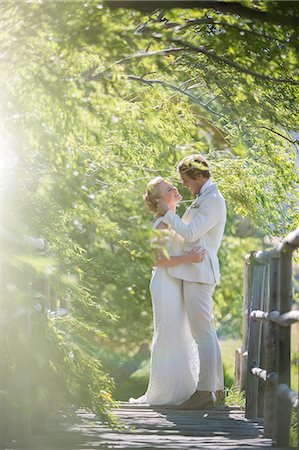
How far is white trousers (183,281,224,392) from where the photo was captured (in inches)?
366

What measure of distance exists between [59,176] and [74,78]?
589mm

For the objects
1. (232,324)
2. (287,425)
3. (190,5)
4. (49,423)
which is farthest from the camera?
(232,324)

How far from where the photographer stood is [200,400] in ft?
30.5

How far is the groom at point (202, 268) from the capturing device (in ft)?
30.0

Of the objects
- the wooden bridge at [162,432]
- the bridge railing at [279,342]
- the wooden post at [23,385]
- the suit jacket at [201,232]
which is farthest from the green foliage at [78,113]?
the bridge railing at [279,342]

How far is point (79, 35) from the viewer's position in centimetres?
602

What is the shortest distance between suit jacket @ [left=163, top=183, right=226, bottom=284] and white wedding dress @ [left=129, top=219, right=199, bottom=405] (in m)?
0.19

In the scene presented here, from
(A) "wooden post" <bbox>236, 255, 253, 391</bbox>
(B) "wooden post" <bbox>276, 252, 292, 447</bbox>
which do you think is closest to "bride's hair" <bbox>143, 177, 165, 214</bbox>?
(A) "wooden post" <bbox>236, 255, 253, 391</bbox>

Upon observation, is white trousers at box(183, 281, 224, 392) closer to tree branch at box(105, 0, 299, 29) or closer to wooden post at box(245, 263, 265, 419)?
wooden post at box(245, 263, 265, 419)

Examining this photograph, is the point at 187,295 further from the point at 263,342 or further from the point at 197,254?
the point at 263,342

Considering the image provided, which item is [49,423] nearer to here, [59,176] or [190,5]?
[59,176]

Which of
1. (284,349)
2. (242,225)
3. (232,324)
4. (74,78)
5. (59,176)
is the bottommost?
(232,324)

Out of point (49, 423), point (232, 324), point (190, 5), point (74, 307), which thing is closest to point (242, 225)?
point (232, 324)

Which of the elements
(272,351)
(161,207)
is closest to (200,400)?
(161,207)
